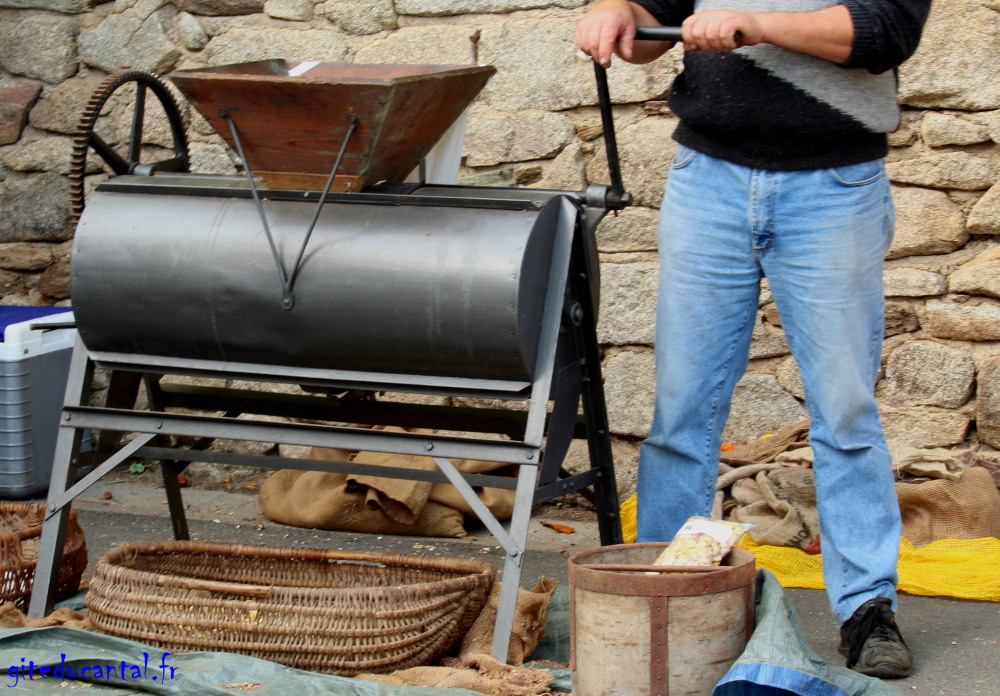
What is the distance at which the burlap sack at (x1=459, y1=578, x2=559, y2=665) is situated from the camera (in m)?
2.62

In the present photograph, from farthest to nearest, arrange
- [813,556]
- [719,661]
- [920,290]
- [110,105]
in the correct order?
[110,105] → [920,290] → [813,556] → [719,661]

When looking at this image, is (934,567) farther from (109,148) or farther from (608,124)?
(109,148)

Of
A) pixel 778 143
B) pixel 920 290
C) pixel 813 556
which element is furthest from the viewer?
pixel 920 290

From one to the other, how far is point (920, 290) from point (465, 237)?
1.73 metres

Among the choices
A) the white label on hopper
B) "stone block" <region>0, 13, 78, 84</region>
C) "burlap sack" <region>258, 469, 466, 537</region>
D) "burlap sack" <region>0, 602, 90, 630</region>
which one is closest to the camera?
"burlap sack" <region>0, 602, 90, 630</region>

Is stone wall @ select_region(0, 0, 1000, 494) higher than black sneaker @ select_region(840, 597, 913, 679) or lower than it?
higher

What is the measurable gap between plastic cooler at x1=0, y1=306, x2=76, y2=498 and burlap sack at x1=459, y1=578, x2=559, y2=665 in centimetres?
192

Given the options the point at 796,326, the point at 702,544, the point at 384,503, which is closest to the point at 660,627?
the point at 702,544

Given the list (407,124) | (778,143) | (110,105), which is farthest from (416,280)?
(110,105)

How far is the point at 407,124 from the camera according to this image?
2684 mm

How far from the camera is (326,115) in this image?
2.54 m

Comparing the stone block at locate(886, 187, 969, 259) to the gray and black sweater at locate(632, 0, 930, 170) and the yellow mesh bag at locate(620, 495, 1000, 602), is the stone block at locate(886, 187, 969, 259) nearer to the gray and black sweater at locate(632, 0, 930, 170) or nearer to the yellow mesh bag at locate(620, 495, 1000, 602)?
the yellow mesh bag at locate(620, 495, 1000, 602)

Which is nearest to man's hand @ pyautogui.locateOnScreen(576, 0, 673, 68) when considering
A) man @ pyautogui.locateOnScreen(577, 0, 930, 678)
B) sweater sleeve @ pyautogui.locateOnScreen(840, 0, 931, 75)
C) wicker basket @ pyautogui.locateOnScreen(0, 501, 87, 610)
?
man @ pyautogui.locateOnScreen(577, 0, 930, 678)

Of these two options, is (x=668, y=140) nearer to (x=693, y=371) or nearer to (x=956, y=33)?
(x=956, y=33)
